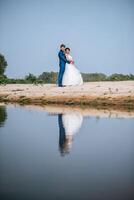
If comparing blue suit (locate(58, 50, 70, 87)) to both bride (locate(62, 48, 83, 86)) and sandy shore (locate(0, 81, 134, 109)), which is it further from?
sandy shore (locate(0, 81, 134, 109))

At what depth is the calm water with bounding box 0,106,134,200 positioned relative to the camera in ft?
12.3

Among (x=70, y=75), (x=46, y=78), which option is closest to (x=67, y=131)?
(x=70, y=75)

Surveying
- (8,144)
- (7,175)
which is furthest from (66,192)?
(8,144)

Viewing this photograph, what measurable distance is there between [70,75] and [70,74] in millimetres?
54

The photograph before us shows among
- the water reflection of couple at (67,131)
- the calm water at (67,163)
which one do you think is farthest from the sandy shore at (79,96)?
the calm water at (67,163)

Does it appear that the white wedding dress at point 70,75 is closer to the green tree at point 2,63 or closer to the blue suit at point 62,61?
the blue suit at point 62,61

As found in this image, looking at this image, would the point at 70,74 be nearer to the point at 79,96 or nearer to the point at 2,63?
the point at 79,96

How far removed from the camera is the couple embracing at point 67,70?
743 inches

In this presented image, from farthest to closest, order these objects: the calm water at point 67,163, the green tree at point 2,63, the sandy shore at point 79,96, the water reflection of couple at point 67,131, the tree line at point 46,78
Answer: the green tree at point 2,63 < the tree line at point 46,78 < the sandy shore at point 79,96 < the water reflection of couple at point 67,131 < the calm water at point 67,163

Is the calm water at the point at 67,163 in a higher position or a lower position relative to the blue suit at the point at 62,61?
lower

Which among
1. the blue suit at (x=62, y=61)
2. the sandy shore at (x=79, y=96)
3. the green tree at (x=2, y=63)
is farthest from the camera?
the green tree at (x=2, y=63)

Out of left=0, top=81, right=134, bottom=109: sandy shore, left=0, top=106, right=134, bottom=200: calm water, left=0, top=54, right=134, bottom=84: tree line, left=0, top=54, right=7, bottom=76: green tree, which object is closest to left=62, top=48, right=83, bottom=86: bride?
left=0, top=81, right=134, bottom=109: sandy shore

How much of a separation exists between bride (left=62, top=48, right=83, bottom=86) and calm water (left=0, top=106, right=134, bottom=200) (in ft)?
35.7

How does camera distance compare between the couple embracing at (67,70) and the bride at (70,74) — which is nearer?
the couple embracing at (67,70)
